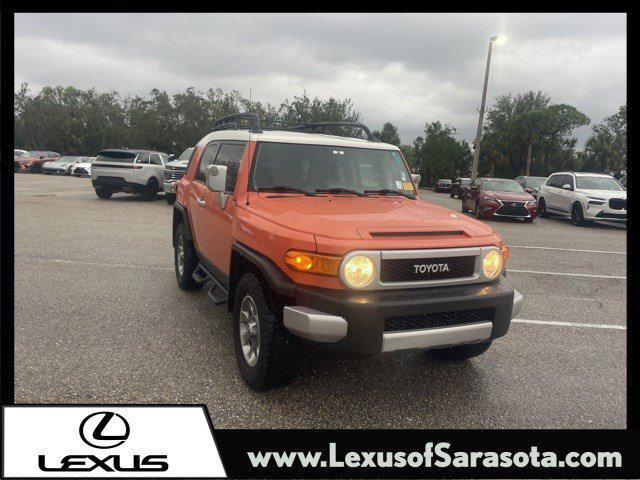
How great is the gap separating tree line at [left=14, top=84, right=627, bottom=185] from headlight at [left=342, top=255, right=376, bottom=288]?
42677 millimetres

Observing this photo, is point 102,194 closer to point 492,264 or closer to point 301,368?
point 301,368

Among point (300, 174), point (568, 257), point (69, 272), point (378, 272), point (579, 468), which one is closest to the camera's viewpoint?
point (579, 468)

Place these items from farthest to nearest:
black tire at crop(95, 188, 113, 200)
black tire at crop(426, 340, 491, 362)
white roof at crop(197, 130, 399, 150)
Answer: black tire at crop(95, 188, 113, 200) < white roof at crop(197, 130, 399, 150) < black tire at crop(426, 340, 491, 362)

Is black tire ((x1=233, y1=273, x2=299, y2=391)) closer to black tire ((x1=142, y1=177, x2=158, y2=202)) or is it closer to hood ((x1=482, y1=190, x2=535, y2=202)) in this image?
hood ((x1=482, y1=190, x2=535, y2=202))

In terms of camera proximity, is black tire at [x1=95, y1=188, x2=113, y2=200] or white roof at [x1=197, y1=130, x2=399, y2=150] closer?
white roof at [x1=197, y1=130, x2=399, y2=150]

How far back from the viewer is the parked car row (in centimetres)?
1402

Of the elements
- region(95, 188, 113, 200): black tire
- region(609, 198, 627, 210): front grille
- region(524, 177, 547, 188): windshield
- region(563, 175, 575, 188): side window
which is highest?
region(524, 177, 547, 188): windshield

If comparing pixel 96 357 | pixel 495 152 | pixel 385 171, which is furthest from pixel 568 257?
pixel 495 152

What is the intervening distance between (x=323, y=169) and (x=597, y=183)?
46.4 feet

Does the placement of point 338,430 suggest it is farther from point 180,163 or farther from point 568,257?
point 180,163

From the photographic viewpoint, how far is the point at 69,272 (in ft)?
20.9

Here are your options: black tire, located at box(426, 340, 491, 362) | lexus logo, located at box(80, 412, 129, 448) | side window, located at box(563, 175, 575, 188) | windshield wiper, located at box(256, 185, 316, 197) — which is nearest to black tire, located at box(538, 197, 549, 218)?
side window, located at box(563, 175, 575, 188)

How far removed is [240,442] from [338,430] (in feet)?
2.02

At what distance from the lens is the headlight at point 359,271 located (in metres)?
2.88
